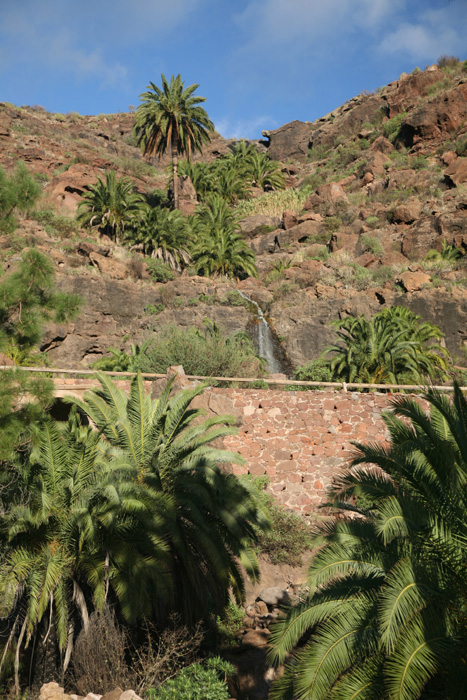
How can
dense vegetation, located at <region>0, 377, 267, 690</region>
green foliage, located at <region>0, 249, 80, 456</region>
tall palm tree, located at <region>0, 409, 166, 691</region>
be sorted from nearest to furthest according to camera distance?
tall palm tree, located at <region>0, 409, 166, 691</region>
dense vegetation, located at <region>0, 377, 267, 690</region>
green foliage, located at <region>0, 249, 80, 456</region>

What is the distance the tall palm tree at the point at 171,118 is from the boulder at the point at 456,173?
1534 cm

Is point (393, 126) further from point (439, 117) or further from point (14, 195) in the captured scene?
point (14, 195)

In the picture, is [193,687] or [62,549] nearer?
[193,687]

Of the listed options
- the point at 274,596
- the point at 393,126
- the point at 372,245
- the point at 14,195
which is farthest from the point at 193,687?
the point at 393,126

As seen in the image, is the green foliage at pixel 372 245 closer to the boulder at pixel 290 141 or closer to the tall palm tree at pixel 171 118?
the tall palm tree at pixel 171 118

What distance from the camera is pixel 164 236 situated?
26484mm

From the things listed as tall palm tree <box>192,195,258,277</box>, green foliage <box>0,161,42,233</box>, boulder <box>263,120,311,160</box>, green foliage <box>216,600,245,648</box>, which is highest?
boulder <box>263,120,311,160</box>

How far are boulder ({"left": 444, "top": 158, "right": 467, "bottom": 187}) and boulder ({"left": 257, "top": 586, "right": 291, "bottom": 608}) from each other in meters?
A: 27.3

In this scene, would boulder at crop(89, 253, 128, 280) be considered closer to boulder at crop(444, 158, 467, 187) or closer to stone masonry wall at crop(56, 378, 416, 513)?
stone masonry wall at crop(56, 378, 416, 513)

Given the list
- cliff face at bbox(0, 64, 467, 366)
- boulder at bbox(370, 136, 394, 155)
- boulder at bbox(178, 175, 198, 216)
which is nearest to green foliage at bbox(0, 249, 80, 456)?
cliff face at bbox(0, 64, 467, 366)

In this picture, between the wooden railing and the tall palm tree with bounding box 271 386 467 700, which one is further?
the wooden railing

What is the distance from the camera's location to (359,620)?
18.1 feet

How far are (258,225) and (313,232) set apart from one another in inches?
165

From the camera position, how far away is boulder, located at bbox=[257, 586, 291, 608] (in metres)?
9.80
